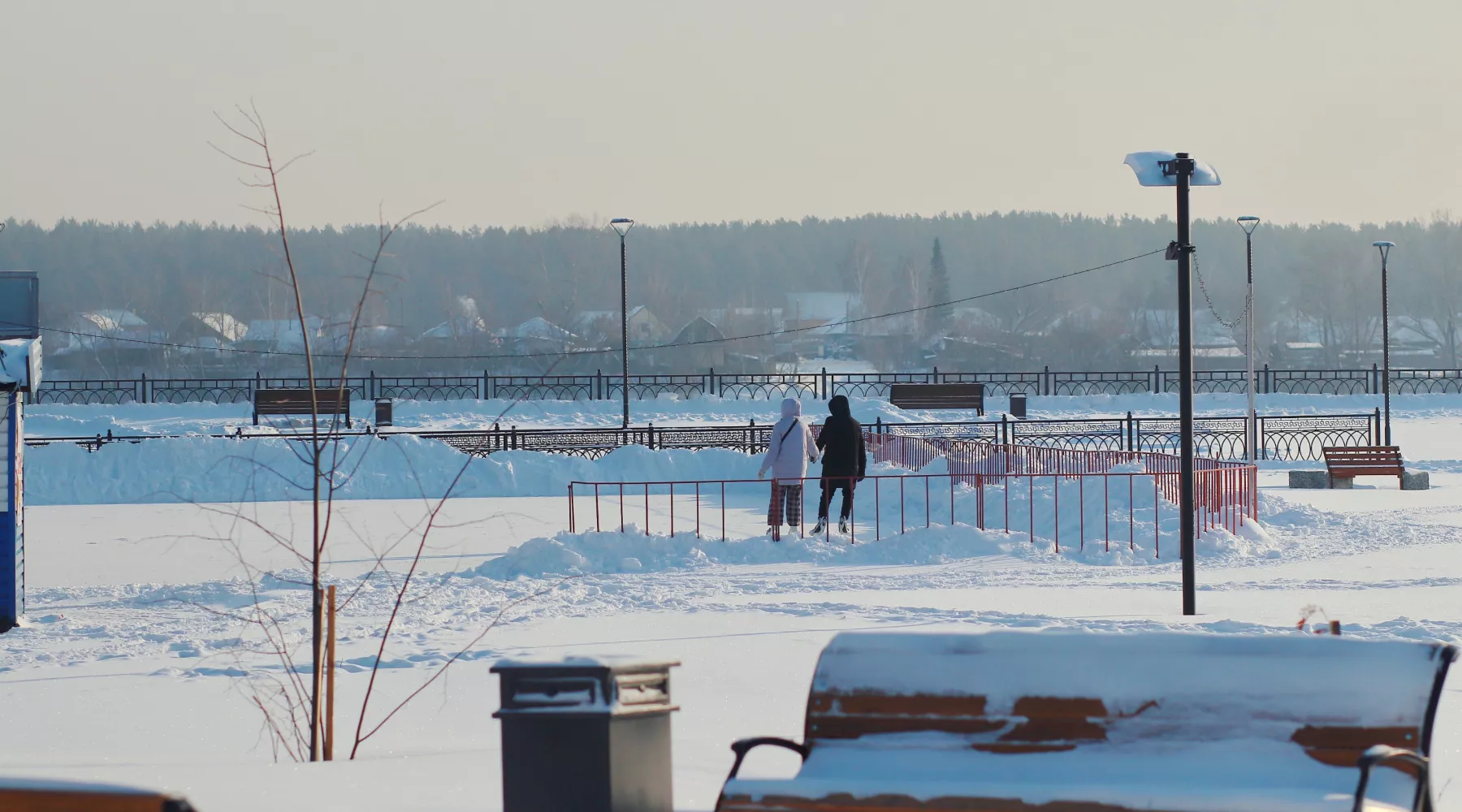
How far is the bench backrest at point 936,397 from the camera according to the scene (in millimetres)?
38594

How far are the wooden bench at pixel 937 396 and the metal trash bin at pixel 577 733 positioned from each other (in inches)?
1363

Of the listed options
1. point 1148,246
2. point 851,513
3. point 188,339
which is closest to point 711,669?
point 851,513

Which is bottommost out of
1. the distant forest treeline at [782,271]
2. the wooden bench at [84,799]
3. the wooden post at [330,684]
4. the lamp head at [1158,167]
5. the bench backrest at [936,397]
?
the wooden post at [330,684]

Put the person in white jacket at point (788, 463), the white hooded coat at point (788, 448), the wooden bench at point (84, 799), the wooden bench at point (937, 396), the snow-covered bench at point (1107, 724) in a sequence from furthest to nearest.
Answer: the wooden bench at point (937, 396) → the white hooded coat at point (788, 448) → the person in white jacket at point (788, 463) → the snow-covered bench at point (1107, 724) → the wooden bench at point (84, 799)

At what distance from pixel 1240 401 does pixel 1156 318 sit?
63538mm

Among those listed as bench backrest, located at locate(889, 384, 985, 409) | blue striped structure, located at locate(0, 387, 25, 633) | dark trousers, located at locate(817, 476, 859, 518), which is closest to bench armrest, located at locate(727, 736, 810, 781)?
blue striped structure, located at locate(0, 387, 25, 633)

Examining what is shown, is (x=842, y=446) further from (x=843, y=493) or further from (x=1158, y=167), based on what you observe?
(x=1158, y=167)

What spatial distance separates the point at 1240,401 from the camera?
4450cm

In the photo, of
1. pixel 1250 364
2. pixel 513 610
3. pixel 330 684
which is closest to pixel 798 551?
pixel 513 610

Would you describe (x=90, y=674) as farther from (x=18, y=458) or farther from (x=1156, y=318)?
(x=1156, y=318)

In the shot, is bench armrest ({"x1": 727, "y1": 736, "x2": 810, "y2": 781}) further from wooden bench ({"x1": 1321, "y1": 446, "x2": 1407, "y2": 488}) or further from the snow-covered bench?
wooden bench ({"x1": 1321, "y1": 446, "x2": 1407, "y2": 488})

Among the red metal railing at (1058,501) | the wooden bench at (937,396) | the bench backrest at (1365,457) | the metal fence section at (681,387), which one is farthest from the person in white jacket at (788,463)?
the wooden bench at (937,396)

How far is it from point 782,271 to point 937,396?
94255mm

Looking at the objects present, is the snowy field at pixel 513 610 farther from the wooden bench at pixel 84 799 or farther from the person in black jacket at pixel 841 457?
the wooden bench at pixel 84 799
